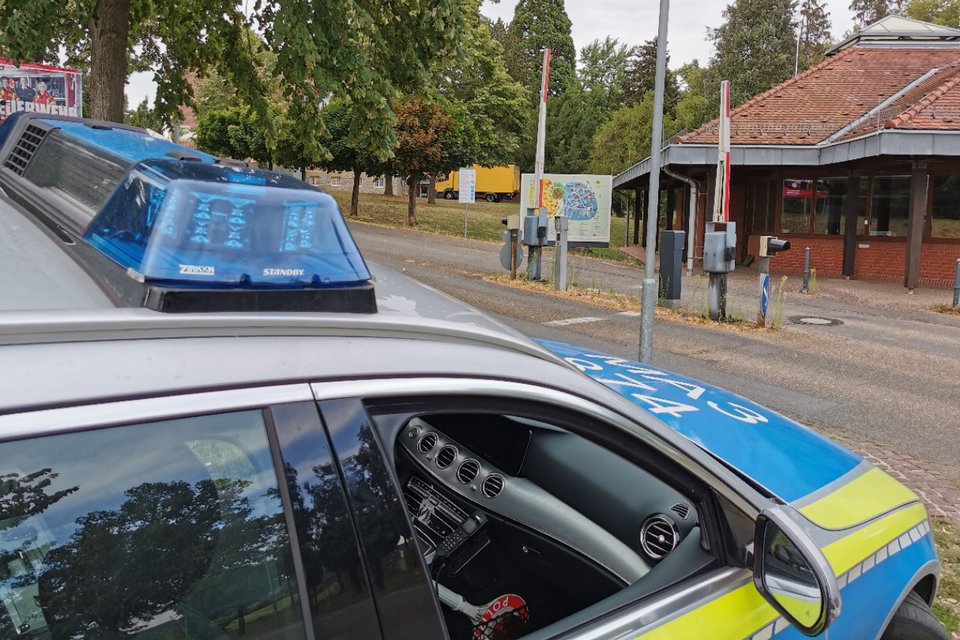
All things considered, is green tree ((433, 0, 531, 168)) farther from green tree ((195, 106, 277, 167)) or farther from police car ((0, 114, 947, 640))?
police car ((0, 114, 947, 640))

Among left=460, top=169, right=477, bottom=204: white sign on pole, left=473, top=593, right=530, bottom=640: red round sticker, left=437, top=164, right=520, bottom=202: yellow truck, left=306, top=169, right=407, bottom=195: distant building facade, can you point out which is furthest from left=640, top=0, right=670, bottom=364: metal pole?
left=437, top=164, right=520, bottom=202: yellow truck

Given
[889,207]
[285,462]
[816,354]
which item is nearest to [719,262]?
[816,354]

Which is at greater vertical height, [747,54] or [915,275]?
[747,54]

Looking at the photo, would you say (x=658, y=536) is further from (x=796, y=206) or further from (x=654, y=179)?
(x=796, y=206)

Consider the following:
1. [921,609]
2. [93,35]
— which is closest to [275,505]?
[921,609]

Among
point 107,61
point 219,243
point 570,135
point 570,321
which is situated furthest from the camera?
point 570,135

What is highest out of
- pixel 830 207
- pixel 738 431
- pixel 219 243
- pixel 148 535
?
pixel 830 207

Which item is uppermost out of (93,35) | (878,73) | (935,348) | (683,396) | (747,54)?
(747,54)

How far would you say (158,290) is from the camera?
4.39ft

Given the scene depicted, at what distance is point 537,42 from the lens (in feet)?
239

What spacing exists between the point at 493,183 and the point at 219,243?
61.2m

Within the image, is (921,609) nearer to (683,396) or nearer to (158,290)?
(683,396)

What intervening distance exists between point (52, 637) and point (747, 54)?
61331 mm

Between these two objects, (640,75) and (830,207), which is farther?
(640,75)
